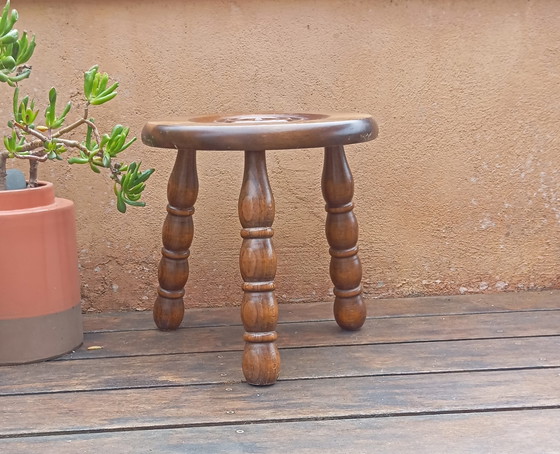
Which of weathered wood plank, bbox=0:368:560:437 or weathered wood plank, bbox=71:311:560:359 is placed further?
weathered wood plank, bbox=71:311:560:359

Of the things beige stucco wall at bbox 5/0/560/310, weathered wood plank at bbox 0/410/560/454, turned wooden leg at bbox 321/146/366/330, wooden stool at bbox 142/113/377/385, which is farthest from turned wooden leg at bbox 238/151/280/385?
beige stucco wall at bbox 5/0/560/310

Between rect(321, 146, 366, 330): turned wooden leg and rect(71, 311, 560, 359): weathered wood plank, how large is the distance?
0.16 ft

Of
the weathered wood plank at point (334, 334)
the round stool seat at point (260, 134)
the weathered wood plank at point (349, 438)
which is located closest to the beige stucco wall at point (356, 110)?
the weathered wood plank at point (334, 334)

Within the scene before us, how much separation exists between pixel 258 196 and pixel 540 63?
853 millimetres

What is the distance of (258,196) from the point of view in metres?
1.26

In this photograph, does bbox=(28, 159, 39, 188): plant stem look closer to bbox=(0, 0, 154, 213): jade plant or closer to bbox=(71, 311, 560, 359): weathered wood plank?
bbox=(0, 0, 154, 213): jade plant

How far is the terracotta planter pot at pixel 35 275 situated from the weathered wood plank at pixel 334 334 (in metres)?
0.07

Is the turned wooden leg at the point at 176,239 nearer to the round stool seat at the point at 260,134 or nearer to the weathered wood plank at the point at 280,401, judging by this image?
the round stool seat at the point at 260,134

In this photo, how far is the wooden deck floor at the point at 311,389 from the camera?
1.10m

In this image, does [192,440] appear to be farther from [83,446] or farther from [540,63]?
[540,63]

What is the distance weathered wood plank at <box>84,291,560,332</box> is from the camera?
1.67 meters

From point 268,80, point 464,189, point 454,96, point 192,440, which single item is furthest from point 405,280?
point 192,440

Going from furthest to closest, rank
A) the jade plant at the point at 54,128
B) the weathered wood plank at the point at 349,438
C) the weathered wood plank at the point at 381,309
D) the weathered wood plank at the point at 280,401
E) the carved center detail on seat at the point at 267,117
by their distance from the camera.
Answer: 1. the weathered wood plank at the point at 381,309
2. the carved center detail on seat at the point at 267,117
3. the jade plant at the point at 54,128
4. the weathered wood plank at the point at 280,401
5. the weathered wood plank at the point at 349,438

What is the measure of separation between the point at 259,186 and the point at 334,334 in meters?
0.43
